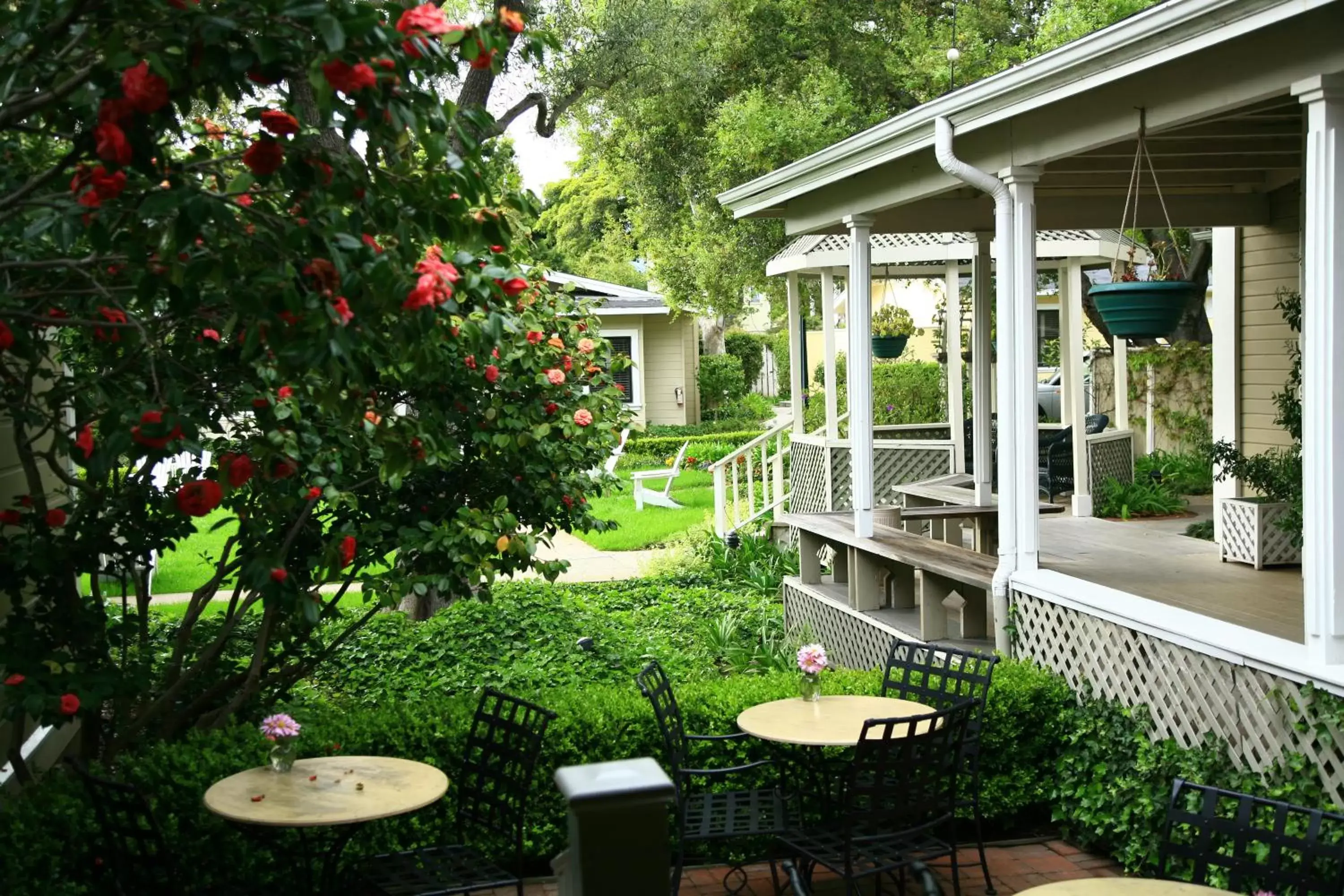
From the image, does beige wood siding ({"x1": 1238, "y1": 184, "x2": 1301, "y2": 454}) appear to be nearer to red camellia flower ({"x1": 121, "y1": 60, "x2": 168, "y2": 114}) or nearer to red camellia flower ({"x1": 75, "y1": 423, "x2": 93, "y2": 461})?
red camellia flower ({"x1": 75, "y1": 423, "x2": 93, "y2": 461})

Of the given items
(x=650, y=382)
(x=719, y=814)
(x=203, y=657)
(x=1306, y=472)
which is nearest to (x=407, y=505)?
(x=203, y=657)

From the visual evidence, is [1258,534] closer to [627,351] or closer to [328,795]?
[328,795]

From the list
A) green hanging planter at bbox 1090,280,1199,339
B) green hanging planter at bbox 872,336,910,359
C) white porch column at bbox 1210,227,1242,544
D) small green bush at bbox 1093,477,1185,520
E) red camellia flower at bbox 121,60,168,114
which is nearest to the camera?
red camellia flower at bbox 121,60,168,114

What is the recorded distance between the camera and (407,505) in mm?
7301

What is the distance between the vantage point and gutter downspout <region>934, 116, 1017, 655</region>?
23.7 ft

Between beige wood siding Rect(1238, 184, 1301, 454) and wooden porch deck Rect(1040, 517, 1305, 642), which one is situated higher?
beige wood siding Rect(1238, 184, 1301, 454)

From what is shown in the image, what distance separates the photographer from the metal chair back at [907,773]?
493 cm

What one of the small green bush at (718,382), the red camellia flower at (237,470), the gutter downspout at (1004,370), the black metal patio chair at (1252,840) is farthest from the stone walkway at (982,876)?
the small green bush at (718,382)

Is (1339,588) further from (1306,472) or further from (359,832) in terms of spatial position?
(359,832)

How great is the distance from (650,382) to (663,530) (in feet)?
43.2

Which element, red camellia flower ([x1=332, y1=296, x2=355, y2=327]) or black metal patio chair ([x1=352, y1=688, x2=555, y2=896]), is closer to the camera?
red camellia flower ([x1=332, y1=296, x2=355, y2=327])

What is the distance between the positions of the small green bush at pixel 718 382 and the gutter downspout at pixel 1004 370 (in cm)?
2477

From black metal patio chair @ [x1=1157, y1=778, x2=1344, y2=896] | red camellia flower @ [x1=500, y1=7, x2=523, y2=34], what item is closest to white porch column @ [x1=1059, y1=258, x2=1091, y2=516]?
black metal patio chair @ [x1=1157, y1=778, x2=1344, y2=896]

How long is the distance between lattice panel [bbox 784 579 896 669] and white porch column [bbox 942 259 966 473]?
3.48 m
